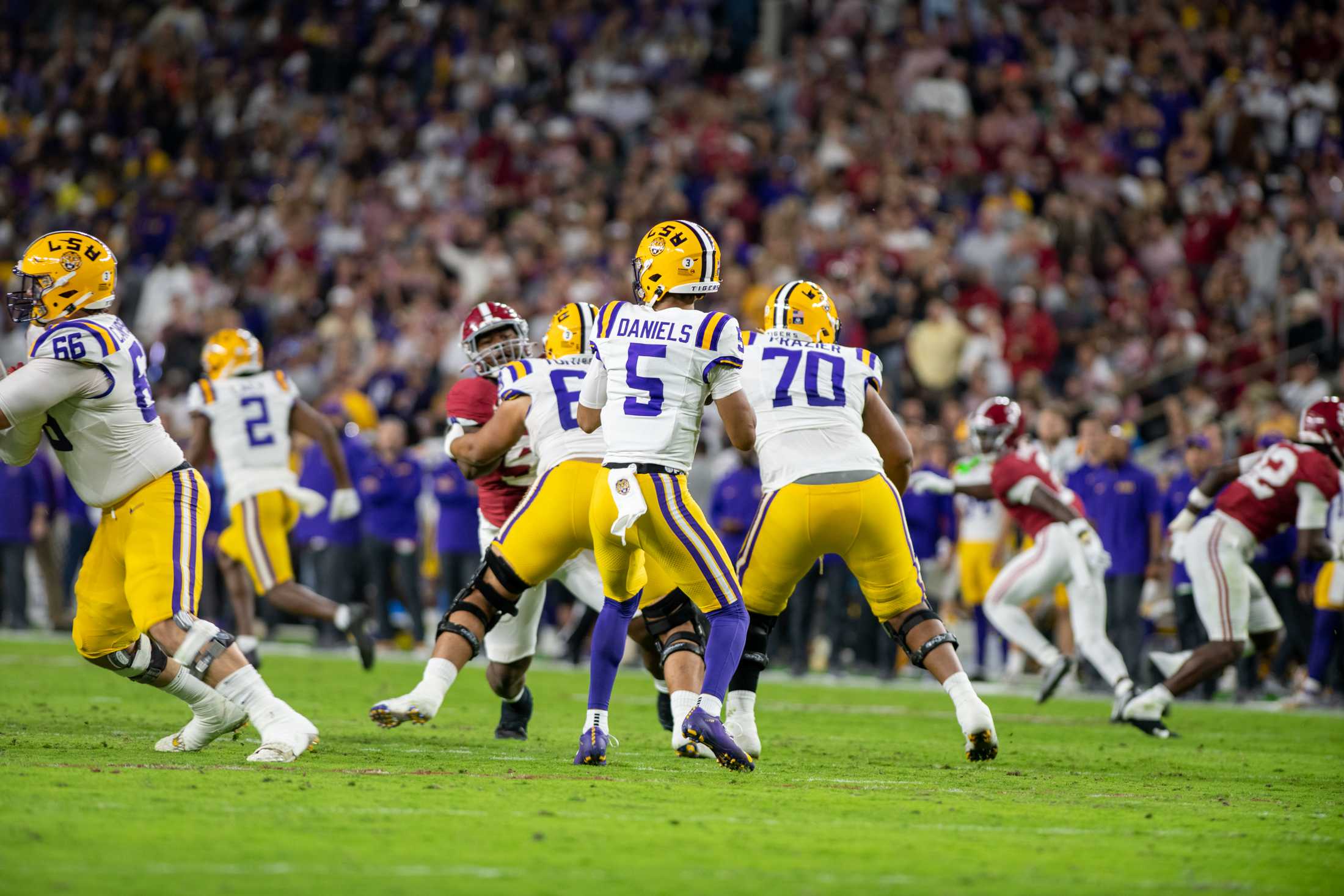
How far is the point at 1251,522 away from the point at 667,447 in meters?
5.35

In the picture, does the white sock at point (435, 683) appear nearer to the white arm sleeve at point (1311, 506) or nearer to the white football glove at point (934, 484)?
the white football glove at point (934, 484)

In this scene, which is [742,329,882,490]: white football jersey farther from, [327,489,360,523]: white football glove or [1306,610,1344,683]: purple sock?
[1306,610,1344,683]: purple sock

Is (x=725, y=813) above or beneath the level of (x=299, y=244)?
beneath

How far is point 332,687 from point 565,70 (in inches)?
537

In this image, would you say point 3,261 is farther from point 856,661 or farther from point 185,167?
point 856,661

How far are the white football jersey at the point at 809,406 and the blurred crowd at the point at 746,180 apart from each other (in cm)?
702

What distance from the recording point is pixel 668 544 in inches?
275

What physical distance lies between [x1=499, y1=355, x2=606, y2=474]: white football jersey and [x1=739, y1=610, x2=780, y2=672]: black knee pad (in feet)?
3.70

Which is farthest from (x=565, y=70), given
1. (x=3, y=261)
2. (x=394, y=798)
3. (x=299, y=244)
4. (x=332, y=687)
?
(x=394, y=798)

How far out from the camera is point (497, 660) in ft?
26.9

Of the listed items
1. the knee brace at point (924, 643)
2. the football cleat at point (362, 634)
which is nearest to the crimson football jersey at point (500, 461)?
the knee brace at point (924, 643)

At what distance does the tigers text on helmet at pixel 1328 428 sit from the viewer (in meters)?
10.4

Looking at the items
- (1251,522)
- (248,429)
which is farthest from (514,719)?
(1251,522)

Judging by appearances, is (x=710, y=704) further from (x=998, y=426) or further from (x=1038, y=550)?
(x=998, y=426)
